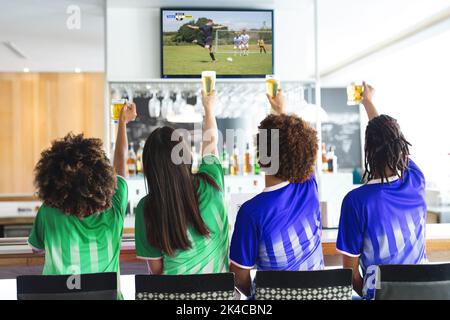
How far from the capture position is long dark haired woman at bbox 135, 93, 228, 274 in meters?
1.74

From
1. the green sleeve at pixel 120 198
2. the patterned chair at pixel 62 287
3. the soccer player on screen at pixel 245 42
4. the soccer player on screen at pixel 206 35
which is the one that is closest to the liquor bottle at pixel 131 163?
the soccer player on screen at pixel 206 35

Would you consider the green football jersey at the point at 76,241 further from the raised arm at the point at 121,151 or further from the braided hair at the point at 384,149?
the braided hair at the point at 384,149

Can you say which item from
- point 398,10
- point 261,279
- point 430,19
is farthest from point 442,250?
point 430,19

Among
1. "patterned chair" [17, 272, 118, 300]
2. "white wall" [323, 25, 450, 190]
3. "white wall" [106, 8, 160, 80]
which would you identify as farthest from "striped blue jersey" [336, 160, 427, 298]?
"white wall" [323, 25, 450, 190]

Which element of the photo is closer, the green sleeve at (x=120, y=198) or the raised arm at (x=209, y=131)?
the green sleeve at (x=120, y=198)

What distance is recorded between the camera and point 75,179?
1765 millimetres

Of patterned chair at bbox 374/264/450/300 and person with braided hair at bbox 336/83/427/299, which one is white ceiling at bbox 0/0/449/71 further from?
patterned chair at bbox 374/264/450/300

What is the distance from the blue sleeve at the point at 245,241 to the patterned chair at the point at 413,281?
1.32 feet

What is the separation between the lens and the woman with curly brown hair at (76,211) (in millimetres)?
1743

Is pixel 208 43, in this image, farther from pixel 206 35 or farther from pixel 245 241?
pixel 245 241

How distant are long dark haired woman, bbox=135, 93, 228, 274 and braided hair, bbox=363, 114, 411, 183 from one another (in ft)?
1.86

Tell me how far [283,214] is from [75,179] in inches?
27.1

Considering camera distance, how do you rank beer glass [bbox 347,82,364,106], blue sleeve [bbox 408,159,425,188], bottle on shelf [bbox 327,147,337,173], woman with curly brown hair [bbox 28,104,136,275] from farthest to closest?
bottle on shelf [bbox 327,147,337,173], beer glass [bbox 347,82,364,106], blue sleeve [bbox 408,159,425,188], woman with curly brown hair [bbox 28,104,136,275]

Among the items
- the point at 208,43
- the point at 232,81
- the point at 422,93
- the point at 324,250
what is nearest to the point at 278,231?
the point at 324,250
